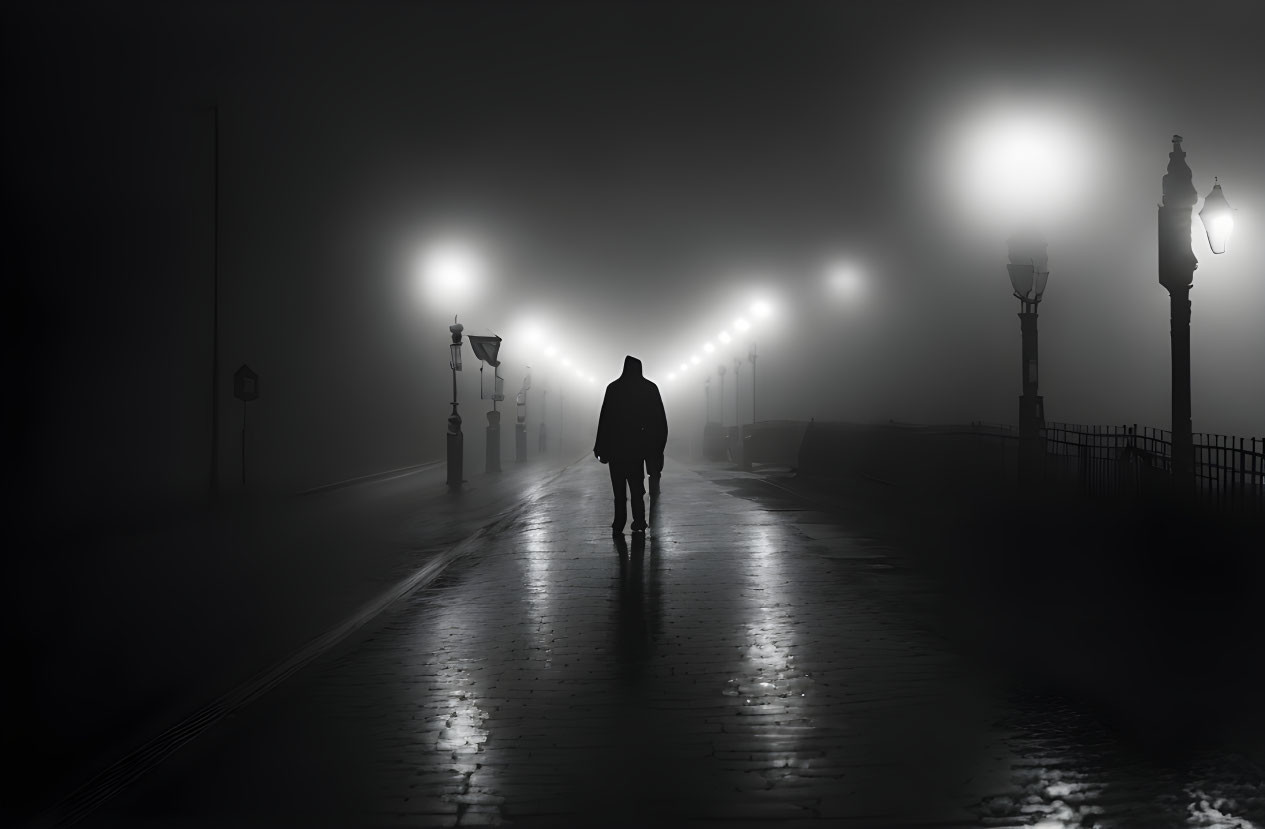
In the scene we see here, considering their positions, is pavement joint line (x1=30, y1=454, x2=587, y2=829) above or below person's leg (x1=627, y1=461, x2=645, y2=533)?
below

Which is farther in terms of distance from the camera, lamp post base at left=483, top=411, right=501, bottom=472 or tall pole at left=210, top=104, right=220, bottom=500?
lamp post base at left=483, top=411, right=501, bottom=472

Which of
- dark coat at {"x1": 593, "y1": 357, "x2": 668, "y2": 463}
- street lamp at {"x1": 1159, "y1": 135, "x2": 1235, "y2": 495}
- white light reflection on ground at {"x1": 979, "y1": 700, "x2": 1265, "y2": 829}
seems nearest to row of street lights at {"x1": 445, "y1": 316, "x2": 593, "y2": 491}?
dark coat at {"x1": 593, "y1": 357, "x2": 668, "y2": 463}

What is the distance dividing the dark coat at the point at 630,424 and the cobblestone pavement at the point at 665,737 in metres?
4.55

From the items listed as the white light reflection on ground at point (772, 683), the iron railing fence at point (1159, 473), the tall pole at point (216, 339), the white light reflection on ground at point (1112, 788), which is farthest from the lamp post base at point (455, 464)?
the white light reflection on ground at point (1112, 788)

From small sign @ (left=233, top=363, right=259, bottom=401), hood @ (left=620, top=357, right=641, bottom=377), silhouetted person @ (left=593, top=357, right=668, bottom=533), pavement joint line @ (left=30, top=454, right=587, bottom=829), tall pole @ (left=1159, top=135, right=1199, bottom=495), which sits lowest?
pavement joint line @ (left=30, top=454, right=587, bottom=829)

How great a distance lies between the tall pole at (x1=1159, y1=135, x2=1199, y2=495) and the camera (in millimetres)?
17859

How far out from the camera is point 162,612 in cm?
930

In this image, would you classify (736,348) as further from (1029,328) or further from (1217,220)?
(1217,220)

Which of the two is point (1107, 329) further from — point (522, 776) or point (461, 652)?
point (522, 776)

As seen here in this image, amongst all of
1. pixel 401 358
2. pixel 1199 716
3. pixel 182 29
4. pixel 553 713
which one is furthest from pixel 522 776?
pixel 401 358

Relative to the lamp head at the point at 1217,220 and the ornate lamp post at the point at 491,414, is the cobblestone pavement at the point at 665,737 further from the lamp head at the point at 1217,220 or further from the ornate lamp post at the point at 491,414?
the ornate lamp post at the point at 491,414

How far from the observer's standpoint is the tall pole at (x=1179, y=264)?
17859mm

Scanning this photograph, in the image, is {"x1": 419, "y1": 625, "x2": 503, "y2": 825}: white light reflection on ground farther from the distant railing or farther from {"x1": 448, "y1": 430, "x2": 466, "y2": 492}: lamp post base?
{"x1": 448, "y1": 430, "x2": 466, "y2": 492}: lamp post base

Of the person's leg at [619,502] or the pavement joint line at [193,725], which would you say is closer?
the pavement joint line at [193,725]
